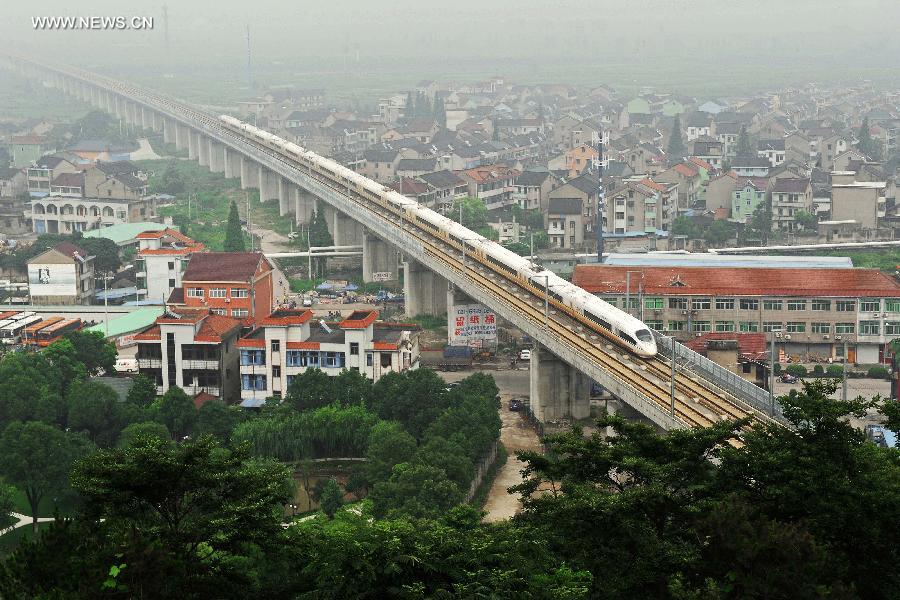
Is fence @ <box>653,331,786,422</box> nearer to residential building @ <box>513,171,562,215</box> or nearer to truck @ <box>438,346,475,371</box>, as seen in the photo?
truck @ <box>438,346,475,371</box>

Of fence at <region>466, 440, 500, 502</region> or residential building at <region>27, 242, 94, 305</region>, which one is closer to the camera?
fence at <region>466, 440, 500, 502</region>

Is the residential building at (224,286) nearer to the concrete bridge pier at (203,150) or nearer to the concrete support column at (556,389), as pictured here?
the concrete support column at (556,389)

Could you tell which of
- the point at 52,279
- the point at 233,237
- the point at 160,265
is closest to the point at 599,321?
the point at 160,265

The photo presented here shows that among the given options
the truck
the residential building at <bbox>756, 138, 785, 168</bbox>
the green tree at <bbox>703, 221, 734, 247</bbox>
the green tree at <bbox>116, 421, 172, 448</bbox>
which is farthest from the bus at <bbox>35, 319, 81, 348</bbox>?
the residential building at <bbox>756, 138, 785, 168</bbox>

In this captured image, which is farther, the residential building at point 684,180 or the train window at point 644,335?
the residential building at point 684,180

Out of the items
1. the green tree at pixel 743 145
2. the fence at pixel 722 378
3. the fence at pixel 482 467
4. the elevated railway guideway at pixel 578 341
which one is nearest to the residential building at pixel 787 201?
the green tree at pixel 743 145

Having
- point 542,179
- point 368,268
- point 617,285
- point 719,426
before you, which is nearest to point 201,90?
point 542,179
